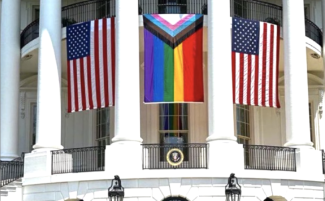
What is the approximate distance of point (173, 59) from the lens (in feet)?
→ 111

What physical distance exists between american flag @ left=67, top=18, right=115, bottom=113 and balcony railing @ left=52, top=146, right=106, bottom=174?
1827 millimetres

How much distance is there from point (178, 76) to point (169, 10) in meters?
4.59

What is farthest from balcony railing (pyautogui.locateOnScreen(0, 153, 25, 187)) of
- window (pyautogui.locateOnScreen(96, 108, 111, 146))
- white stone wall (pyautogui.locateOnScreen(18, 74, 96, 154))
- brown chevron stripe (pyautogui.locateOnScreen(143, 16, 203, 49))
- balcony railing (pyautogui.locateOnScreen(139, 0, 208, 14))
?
balcony railing (pyautogui.locateOnScreen(139, 0, 208, 14))

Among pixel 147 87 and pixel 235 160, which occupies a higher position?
pixel 147 87

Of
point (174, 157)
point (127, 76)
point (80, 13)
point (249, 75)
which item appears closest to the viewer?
point (174, 157)

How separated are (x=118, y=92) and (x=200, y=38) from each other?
12.7 ft

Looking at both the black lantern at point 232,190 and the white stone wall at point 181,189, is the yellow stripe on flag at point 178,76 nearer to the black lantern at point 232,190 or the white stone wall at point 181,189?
the white stone wall at point 181,189

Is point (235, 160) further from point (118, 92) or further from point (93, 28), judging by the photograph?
point (93, 28)

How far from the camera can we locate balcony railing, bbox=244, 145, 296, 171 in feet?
110

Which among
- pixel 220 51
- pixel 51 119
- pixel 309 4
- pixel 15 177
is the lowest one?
pixel 15 177

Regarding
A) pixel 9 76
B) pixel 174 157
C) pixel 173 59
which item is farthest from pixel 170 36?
pixel 9 76

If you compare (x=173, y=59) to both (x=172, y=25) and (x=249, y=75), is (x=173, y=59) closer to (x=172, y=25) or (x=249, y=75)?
(x=172, y=25)

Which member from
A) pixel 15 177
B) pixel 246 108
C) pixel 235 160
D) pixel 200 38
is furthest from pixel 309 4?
pixel 15 177

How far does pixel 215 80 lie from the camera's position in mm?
32750
